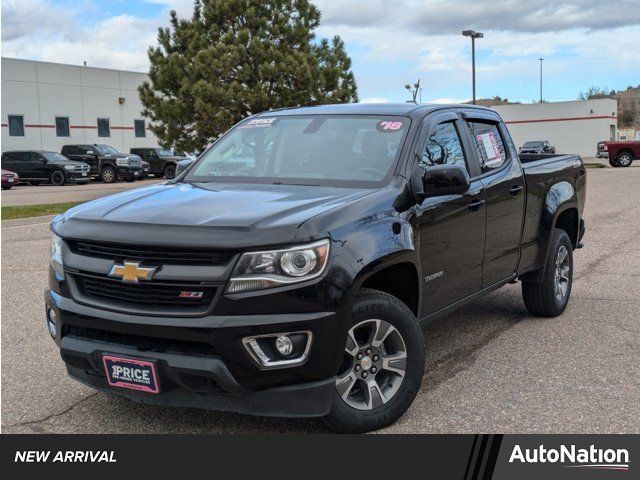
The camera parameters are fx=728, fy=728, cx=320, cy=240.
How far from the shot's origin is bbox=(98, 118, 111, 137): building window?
4356 cm

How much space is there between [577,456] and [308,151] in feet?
8.10

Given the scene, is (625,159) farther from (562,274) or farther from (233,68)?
(562,274)

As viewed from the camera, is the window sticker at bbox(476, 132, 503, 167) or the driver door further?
the window sticker at bbox(476, 132, 503, 167)

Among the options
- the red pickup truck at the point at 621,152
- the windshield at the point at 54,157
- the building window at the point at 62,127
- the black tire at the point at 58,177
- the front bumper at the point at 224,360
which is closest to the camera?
the front bumper at the point at 224,360

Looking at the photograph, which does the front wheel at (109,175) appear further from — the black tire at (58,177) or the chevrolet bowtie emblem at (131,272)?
the chevrolet bowtie emblem at (131,272)

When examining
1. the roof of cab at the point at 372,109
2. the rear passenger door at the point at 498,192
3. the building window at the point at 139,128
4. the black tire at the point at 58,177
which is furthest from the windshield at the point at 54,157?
the rear passenger door at the point at 498,192

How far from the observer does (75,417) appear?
13.9ft

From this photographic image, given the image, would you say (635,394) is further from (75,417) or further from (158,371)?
(75,417)

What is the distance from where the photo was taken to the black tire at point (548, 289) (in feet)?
20.8

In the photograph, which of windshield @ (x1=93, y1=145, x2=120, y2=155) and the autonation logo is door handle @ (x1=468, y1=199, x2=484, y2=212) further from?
windshield @ (x1=93, y1=145, x2=120, y2=155)

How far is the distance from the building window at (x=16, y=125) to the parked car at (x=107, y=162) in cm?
479

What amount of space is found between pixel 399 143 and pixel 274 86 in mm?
21170

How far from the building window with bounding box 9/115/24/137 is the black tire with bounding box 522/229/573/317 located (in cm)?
3775

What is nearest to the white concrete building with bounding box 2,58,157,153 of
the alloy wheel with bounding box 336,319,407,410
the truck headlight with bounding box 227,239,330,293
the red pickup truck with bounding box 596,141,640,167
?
the red pickup truck with bounding box 596,141,640,167
